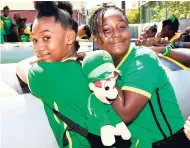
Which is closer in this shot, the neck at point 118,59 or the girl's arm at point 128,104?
the girl's arm at point 128,104

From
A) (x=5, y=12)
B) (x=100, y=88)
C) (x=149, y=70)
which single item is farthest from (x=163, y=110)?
(x=5, y=12)

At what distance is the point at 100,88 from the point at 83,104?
10 cm

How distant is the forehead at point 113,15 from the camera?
1.34 meters

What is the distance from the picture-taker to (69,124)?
3.89ft

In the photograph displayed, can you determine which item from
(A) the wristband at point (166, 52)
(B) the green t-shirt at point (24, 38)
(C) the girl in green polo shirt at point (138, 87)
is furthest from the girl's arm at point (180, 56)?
(B) the green t-shirt at point (24, 38)

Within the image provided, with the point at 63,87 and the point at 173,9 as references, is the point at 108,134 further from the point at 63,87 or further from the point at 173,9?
the point at 173,9

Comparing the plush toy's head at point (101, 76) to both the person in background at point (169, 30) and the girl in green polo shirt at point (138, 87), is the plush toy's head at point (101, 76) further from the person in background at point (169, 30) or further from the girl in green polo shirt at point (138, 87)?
the person in background at point (169, 30)

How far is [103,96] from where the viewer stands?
112cm

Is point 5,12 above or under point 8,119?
above

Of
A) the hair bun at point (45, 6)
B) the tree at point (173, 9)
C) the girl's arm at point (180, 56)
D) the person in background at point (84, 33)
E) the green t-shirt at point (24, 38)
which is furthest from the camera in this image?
the tree at point (173, 9)

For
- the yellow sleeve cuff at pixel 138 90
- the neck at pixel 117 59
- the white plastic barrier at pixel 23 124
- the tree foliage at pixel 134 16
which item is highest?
the tree foliage at pixel 134 16

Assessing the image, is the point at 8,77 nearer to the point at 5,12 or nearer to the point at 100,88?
the point at 100,88

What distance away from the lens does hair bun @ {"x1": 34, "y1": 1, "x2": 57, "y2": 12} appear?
4.33 feet

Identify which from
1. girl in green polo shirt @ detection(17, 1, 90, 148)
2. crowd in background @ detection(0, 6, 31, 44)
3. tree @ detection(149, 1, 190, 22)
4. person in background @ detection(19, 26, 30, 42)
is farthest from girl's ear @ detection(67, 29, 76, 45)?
tree @ detection(149, 1, 190, 22)
